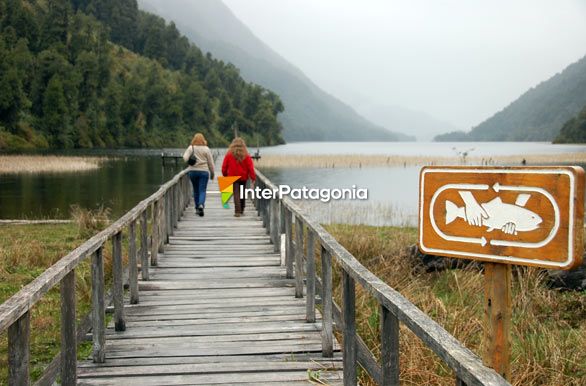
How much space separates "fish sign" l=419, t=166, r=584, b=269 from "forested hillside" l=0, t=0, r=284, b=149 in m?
82.2

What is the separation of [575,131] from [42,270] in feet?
475

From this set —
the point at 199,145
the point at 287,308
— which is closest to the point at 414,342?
the point at 287,308

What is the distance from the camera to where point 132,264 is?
5938 mm

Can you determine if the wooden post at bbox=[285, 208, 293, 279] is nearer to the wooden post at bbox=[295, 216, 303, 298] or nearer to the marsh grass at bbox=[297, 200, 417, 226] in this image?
the wooden post at bbox=[295, 216, 303, 298]

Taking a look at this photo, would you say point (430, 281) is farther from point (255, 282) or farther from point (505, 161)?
point (505, 161)

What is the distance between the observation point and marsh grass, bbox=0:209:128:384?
591cm

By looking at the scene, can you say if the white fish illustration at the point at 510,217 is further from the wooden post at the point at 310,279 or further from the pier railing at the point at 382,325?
the wooden post at the point at 310,279

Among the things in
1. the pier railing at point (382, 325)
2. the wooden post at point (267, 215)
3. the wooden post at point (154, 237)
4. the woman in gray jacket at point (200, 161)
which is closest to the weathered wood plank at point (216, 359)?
the pier railing at point (382, 325)

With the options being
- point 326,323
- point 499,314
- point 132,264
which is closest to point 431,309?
point 326,323

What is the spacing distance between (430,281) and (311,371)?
228 inches

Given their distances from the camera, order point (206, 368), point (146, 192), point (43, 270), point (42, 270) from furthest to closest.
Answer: point (146, 192) → point (42, 270) → point (43, 270) → point (206, 368)

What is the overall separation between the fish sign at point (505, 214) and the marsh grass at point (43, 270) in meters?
3.12

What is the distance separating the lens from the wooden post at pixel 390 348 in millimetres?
2824

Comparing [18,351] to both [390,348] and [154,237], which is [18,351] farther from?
[154,237]
